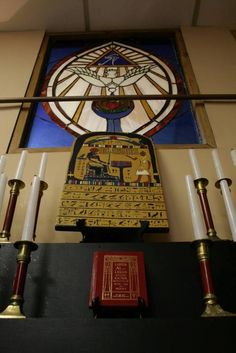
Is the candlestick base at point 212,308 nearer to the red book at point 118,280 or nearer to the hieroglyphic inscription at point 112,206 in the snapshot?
the red book at point 118,280

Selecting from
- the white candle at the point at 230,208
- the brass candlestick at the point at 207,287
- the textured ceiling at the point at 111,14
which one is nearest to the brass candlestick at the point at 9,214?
the brass candlestick at the point at 207,287

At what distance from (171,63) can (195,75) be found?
1.41 ft

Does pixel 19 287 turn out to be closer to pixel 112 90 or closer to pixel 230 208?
pixel 230 208

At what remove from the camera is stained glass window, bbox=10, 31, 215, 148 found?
2.61 m

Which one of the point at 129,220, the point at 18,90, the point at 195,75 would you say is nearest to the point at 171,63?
the point at 195,75

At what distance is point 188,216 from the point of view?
191 centimetres

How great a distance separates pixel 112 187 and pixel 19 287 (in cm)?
77

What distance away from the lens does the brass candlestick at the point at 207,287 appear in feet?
3.62

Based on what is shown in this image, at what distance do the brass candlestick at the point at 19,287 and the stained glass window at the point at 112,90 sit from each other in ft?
4.43

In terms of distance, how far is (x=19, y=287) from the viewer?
1170 mm

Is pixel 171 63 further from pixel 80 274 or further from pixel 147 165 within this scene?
pixel 80 274

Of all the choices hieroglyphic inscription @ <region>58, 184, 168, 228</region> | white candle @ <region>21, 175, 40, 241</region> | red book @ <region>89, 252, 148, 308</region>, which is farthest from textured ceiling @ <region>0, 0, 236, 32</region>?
red book @ <region>89, 252, 148, 308</region>

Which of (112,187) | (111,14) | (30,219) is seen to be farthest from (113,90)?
(30,219)

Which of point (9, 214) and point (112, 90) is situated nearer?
point (9, 214)
